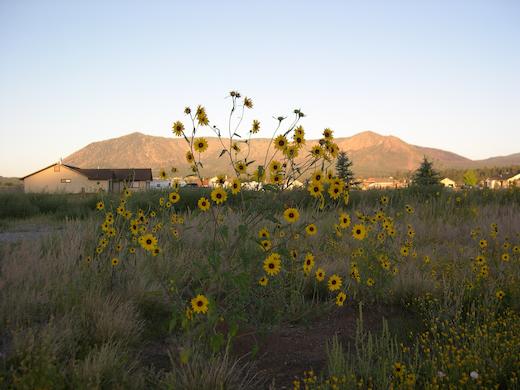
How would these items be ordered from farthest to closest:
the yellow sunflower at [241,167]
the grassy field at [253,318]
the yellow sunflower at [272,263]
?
the yellow sunflower at [241,167] < the yellow sunflower at [272,263] < the grassy field at [253,318]

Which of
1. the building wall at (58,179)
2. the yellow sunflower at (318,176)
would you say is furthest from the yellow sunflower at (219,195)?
the building wall at (58,179)

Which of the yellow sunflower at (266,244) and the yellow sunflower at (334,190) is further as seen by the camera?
the yellow sunflower at (334,190)

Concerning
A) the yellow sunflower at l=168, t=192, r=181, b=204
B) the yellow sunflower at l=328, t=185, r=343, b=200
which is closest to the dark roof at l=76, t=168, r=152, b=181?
the yellow sunflower at l=168, t=192, r=181, b=204

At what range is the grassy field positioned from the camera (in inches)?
97.3

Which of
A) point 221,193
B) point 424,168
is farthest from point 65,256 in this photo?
point 424,168

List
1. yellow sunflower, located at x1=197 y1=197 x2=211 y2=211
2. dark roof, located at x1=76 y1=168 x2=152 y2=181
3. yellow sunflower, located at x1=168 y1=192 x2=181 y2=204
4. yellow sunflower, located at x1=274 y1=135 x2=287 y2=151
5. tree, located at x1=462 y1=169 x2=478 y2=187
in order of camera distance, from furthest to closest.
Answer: dark roof, located at x1=76 y1=168 x2=152 y2=181
tree, located at x1=462 y1=169 x2=478 y2=187
yellow sunflower, located at x1=168 y1=192 x2=181 y2=204
yellow sunflower, located at x1=274 y1=135 x2=287 y2=151
yellow sunflower, located at x1=197 y1=197 x2=211 y2=211

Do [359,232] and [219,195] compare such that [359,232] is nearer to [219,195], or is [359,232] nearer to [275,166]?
[275,166]

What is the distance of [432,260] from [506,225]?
3.02 m

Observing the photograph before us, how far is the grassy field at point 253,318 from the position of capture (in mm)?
2473

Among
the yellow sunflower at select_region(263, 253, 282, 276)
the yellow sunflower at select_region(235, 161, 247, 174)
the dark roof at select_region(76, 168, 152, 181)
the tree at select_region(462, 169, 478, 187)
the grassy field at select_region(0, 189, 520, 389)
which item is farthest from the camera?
the dark roof at select_region(76, 168, 152, 181)

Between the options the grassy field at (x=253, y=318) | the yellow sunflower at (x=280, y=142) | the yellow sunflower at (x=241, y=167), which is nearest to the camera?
the grassy field at (x=253, y=318)

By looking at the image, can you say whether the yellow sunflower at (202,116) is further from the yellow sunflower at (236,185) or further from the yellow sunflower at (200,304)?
the yellow sunflower at (200,304)

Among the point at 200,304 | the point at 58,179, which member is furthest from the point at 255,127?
the point at 58,179

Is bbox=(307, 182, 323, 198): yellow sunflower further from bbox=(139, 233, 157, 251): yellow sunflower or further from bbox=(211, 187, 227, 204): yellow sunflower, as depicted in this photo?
bbox=(139, 233, 157, 251): yellow sunflower
